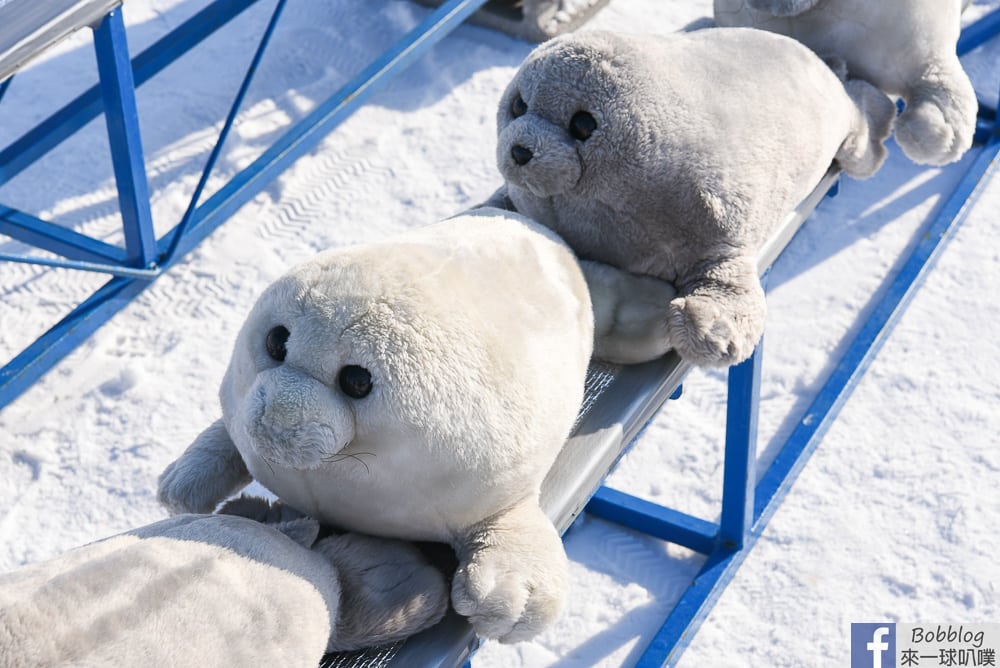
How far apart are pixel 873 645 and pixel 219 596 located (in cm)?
161

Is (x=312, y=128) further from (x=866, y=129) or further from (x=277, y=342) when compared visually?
(x=277, y=342)

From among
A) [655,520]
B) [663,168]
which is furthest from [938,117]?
[655,520]

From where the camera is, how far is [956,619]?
2.38 metres

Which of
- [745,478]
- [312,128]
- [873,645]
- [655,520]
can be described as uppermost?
[312,128]

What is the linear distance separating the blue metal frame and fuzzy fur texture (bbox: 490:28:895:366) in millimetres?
532

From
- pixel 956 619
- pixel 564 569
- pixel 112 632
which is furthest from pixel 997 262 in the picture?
pixel 112 632

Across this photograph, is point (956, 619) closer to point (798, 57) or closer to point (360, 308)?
point (798, 57)

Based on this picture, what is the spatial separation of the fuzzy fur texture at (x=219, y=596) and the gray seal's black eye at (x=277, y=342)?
171 millimetres

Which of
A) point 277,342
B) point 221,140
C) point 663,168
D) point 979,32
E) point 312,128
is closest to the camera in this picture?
point 277,342

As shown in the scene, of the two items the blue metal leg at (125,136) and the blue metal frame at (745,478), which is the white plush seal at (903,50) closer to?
the blue metal frame at (745,478)

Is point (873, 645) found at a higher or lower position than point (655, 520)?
lower

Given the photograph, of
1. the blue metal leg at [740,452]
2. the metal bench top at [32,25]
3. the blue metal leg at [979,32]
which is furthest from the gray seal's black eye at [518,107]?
the blue metal leg at [979,32]

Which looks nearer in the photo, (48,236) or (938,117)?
(938,117)

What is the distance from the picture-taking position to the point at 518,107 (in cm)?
159
